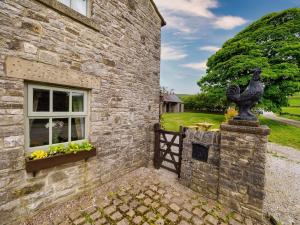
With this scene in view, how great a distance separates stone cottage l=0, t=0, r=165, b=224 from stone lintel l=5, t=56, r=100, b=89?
0.01 meters

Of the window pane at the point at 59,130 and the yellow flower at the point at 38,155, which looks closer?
the yellow flower at the point at 38,155

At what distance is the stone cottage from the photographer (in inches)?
98.9

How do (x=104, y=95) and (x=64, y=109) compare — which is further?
(x=104, y=95)

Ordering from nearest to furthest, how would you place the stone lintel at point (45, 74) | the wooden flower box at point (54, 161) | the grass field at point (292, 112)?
the stone lintel at point (45, 74) → the wooden flower box at point (54, 161) → the grass field at point (292, 112)

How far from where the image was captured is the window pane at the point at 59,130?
3193 mm

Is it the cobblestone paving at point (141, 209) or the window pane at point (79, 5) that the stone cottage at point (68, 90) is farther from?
the cobblestone paving at point (141, 209)

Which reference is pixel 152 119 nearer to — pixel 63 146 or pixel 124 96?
pixel 124 96

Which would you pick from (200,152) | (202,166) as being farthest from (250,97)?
(202,166)

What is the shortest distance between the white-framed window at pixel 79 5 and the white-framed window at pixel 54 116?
1853mm

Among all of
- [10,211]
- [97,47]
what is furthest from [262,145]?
[10,211]

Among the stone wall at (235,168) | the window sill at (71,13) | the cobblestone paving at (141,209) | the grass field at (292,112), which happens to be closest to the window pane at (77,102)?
the window sill at (71,13)

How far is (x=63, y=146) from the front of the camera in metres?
3.26

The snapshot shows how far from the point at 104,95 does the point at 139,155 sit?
256 cm

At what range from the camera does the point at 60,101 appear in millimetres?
3236
